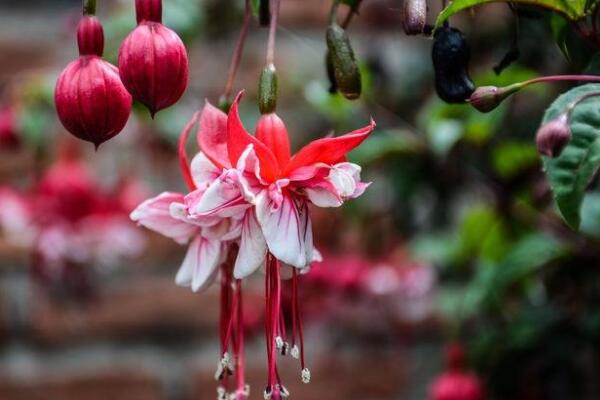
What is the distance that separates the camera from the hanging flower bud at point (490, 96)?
1.36ft

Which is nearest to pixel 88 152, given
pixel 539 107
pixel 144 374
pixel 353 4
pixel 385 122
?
pixel 144 374

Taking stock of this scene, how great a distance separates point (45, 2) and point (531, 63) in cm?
74

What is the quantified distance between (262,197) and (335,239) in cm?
79

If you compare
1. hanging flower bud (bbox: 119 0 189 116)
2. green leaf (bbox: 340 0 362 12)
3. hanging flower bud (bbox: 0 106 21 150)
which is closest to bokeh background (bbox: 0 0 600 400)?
hanging flower bud (bbox: 0 106 21 150)

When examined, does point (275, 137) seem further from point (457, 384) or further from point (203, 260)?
point (457, 384)

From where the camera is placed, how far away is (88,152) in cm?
133

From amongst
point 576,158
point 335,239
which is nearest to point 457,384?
point 335,239

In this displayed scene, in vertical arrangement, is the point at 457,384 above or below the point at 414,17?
below

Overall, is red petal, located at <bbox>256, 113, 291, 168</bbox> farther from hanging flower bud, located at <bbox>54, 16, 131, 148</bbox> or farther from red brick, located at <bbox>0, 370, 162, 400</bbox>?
red brick, located at <bbox>0, 370, 162, 400</bbox>

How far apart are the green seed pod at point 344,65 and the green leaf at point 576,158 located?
0.30ft

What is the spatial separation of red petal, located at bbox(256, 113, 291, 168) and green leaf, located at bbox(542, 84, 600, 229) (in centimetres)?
11

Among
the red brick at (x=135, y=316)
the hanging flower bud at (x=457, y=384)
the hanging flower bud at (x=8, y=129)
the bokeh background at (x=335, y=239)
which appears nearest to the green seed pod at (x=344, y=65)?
the bokeh background at (x=335, y=239)

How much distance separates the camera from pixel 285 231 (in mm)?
429

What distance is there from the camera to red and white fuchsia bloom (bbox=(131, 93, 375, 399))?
425 millimetres
